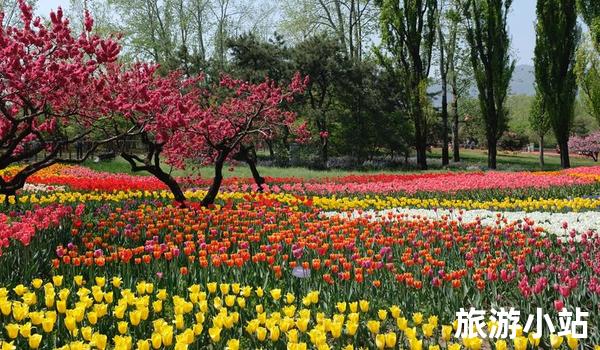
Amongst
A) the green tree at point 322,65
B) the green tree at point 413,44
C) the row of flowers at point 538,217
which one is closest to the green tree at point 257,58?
the green tree at point 322,65

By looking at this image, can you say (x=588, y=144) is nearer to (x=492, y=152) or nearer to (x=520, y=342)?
(x=492, y=152)

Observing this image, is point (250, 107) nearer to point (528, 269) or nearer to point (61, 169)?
point (528, 269)

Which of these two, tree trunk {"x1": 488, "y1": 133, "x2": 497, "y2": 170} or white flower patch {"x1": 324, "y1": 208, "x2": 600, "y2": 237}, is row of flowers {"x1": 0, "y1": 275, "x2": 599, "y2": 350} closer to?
white flower patch {"x1": 324, "y1": 208, "x2": 600, "y2": 237}

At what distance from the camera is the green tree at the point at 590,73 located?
2898cm

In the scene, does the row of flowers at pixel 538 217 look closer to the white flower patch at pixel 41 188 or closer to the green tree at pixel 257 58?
the white flower patch at pixel 41 188

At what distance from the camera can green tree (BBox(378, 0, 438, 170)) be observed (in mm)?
30766

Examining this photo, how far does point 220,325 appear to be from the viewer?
328 cm

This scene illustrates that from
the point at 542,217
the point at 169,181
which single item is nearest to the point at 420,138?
the point at 542,217

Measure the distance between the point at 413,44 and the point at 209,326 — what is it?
96.6ft

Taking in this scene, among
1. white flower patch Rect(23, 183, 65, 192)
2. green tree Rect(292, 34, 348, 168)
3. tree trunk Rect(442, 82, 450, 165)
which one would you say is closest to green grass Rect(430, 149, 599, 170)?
tree trunk Rect(442, 82, 450, 165)

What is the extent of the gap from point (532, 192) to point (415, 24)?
1978 cm

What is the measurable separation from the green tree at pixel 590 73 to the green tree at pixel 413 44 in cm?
807

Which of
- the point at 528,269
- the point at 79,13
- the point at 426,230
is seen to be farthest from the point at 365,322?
the point at 79,13

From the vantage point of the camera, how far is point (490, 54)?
30.8 meters
